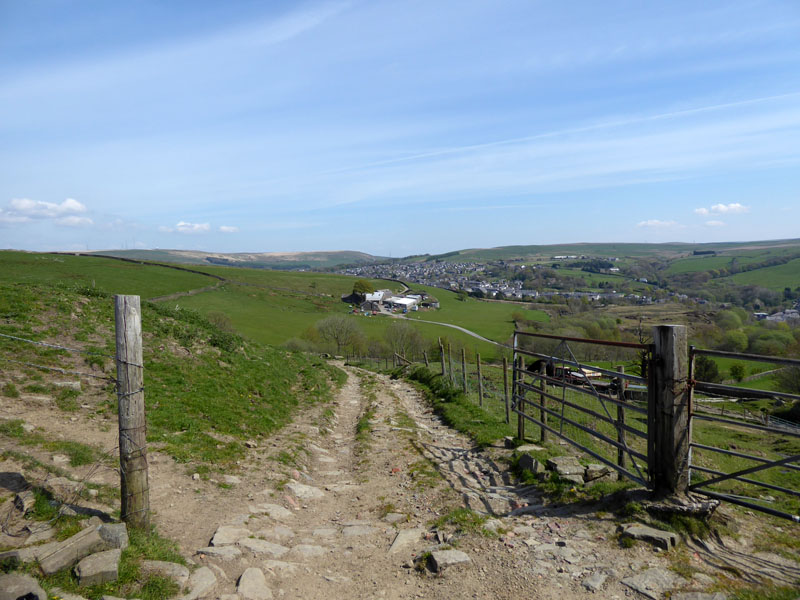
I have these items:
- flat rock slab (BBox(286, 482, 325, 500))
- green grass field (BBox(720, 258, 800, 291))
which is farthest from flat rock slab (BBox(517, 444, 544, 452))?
green grass field (BBox(720, 258, 800, 291))

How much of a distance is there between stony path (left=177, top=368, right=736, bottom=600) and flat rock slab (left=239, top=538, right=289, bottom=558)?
0.02 metres

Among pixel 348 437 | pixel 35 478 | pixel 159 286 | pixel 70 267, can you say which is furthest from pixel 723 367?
pixel 70 267

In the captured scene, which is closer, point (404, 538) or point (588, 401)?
point (404, 538)

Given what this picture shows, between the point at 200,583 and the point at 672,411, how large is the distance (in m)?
6.89

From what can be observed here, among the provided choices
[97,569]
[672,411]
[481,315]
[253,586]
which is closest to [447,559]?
[253,586]

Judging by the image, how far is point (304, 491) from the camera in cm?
968

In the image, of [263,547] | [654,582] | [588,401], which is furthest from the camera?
[588,401]

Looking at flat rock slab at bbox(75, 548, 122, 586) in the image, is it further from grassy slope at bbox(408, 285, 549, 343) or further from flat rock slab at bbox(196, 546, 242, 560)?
grassy slope at bbox(408, 285, 549, 343)

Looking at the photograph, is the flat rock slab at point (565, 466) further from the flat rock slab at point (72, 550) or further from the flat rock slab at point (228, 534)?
the flat rock slab at point (72, 550)

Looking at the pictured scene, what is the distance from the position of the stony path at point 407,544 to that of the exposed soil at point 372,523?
0.02 m

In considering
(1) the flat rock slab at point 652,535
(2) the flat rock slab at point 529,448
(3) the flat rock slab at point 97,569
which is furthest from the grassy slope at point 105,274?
(1) the flat rock slab at point 652,535

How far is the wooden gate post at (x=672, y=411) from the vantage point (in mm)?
6922

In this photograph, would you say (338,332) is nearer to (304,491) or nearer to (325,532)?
(304,491)

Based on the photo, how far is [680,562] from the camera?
575 centimetres
